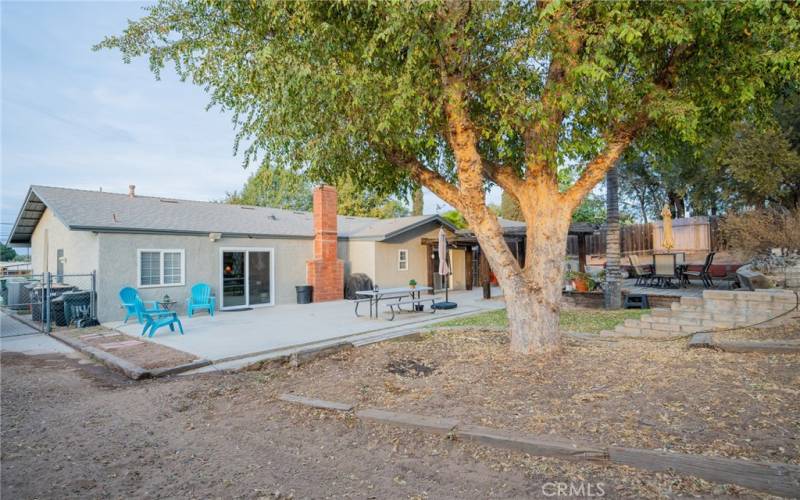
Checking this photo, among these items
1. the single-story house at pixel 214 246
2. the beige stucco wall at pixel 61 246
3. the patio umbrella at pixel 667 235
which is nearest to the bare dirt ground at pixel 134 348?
the single-story house at pixel 214 246

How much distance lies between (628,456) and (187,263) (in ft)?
44.5

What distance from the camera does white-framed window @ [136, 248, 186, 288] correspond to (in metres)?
12.5

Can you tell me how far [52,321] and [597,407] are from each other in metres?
14.3

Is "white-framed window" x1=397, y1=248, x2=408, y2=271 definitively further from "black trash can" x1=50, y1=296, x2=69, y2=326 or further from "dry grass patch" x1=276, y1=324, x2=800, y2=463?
"dry grass patch" x1=276, y1=324, x2=800, y2=463

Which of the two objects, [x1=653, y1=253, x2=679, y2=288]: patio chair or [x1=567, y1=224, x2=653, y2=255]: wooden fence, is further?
[x1=567, y1=224, x2=653, y2=255]: wooden fence

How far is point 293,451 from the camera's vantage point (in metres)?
3.46

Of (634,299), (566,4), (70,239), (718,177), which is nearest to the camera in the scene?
(566,4)

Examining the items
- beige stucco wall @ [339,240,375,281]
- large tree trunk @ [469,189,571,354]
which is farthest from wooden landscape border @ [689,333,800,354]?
beige stucco wall @ [339,240,375,281]

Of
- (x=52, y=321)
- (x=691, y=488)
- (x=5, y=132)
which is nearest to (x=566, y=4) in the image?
(x=691, y=488)

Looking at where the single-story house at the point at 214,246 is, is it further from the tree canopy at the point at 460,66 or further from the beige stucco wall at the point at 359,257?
the tree canopy at the point at 460,66

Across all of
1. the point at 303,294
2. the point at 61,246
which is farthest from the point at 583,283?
the point at 61,246

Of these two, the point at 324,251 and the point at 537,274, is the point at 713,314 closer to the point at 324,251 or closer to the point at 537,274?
the point at 537,274

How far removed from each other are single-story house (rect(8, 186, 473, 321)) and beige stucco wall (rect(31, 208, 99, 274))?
0.03 m

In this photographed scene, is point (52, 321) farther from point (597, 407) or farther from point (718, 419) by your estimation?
point (718, 419)
